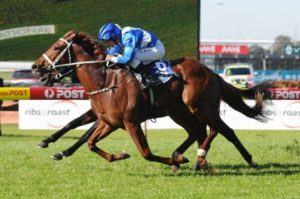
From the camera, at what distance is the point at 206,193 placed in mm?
7691

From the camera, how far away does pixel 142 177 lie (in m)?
8.99

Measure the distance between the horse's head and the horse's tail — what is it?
197 centimetres

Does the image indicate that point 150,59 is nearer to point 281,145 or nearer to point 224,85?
point 224,85

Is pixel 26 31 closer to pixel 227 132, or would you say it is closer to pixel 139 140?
pixel 227 132

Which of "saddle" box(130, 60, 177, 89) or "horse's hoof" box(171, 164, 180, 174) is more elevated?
"saddle" box(130, 60, 177, 89)

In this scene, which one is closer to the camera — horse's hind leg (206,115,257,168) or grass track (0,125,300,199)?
grass track (0,125,300,199)

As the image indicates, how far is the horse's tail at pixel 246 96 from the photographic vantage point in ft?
34.2

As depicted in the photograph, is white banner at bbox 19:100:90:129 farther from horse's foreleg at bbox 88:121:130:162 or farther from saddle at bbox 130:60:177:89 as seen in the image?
saddle at bbox 130:60:177:89

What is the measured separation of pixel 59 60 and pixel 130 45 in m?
1.02

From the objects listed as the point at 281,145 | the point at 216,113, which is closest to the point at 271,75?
the point at 281,145

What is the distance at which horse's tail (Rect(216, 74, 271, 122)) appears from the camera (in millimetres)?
10422

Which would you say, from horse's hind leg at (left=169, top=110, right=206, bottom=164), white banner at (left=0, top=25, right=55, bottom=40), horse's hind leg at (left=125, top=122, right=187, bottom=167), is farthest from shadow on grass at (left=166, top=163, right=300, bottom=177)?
white banner at (left=0, top=25, right=55, bottom=40)

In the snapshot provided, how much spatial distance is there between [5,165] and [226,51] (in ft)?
226

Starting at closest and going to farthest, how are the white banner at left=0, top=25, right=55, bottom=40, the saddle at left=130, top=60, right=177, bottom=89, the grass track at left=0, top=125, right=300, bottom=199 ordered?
the grass track at left=0, top=125, right=300, bottom=199, the saddle at left=130, top=60, right=177, bottom=89, the white banner at left=0, top=25, right=55, bottom=40
